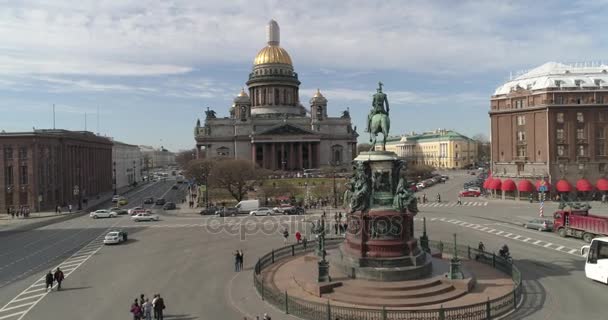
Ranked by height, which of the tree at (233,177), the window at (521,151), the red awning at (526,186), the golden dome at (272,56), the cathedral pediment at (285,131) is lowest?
the red awning at (526,186)

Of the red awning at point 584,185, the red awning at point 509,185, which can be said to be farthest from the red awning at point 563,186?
the red awning at point 509,185

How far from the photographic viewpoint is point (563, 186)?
216 ft

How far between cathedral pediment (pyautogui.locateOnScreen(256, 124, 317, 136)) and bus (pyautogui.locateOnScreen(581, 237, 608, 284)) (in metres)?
92.1

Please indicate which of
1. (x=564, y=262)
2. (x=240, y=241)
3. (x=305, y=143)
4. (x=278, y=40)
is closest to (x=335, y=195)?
(x=240, y=241)

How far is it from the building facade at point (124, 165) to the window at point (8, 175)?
1771 inches

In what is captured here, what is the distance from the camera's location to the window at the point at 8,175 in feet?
212

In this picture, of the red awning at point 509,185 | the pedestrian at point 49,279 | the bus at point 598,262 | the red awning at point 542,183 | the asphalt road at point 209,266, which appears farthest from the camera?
the red awning at point 509,185

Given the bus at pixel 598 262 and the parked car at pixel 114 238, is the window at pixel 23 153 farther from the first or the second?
the bus at pixel 598 262

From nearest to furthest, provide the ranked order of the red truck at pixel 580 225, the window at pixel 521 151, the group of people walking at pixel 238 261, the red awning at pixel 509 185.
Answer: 1. the group of people walking at pixel 238 261
2. the red truck at pixel 580 225
3. the red awning at pixel 509 185
4. the window at pixel 521 151

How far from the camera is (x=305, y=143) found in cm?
11638

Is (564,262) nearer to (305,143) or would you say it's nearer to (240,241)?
(240,241)

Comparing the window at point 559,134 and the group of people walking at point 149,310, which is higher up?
the window at point 559,134

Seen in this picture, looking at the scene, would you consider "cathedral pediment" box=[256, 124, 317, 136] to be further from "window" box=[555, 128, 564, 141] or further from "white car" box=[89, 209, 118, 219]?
"window" box=[555, 128, 564, 141]

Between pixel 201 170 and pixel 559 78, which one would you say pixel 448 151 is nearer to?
pixel 559 78
